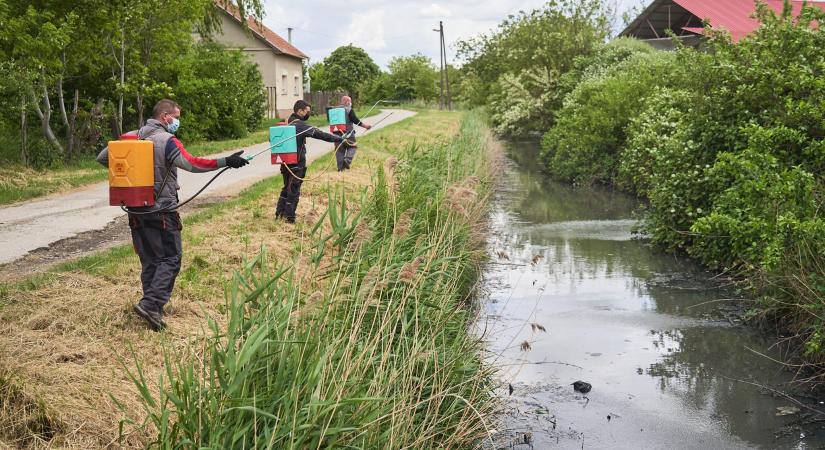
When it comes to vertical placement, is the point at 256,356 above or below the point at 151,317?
above

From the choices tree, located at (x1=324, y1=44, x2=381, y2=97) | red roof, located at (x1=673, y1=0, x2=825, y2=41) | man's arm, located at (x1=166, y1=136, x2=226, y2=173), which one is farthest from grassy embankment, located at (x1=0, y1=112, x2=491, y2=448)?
tree, located at (x1=324, y1=44, x2=381, y2=97)

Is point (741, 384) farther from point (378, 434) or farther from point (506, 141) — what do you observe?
point (506, 141)

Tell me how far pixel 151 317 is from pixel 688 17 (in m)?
36.1

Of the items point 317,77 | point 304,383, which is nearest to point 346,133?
point 304,383

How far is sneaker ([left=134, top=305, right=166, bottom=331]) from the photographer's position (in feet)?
21.6

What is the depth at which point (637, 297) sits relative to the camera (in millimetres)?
11578

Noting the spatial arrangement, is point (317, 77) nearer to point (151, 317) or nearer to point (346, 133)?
point (346, 133)

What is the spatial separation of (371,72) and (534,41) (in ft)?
154

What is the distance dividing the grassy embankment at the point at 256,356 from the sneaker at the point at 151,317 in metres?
0.08

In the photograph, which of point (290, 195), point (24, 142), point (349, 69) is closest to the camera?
point (290, 195)

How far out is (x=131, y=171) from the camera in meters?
6.21

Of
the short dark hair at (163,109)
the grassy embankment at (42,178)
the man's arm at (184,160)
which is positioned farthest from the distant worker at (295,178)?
the grassy embankment at (42,178)

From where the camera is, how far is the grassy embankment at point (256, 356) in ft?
13.5

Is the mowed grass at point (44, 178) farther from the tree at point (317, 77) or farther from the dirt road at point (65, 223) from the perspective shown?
the tree at point (317, 77)
